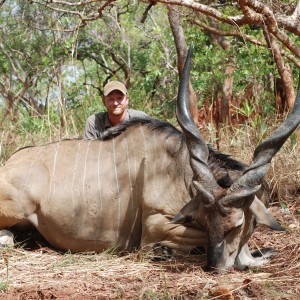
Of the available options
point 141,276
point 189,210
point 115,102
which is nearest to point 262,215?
point 189,210

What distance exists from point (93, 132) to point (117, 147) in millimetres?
859

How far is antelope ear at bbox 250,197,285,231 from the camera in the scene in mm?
3182

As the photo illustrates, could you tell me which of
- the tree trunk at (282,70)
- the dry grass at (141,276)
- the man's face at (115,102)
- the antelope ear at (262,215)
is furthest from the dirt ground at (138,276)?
the tree trunk at (282,70)

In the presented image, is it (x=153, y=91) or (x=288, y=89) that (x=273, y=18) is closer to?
(x=288, y=89)

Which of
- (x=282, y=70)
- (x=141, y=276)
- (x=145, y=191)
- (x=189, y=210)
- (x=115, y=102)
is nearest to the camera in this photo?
(x=141, y=276)

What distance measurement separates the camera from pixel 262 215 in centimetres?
320

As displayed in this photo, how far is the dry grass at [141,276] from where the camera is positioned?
2812 mm

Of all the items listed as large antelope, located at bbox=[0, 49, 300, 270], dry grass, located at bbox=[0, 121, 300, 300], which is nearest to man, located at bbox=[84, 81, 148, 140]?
large antelope, located at bbox=[0, 49, 300, 270]

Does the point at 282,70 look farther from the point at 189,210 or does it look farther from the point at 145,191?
the point at 189,210

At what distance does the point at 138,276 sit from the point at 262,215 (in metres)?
0.75

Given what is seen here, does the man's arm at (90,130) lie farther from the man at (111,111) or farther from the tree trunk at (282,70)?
the tree trunk at (282,70)

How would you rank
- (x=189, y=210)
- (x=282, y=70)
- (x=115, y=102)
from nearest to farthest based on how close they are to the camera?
1. (x=189, y=210)
2. (x=115, y=102)
3. (x=282, y=70)

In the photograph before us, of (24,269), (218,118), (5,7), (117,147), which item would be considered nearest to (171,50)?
(5,7)

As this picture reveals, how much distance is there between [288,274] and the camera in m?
3.11
